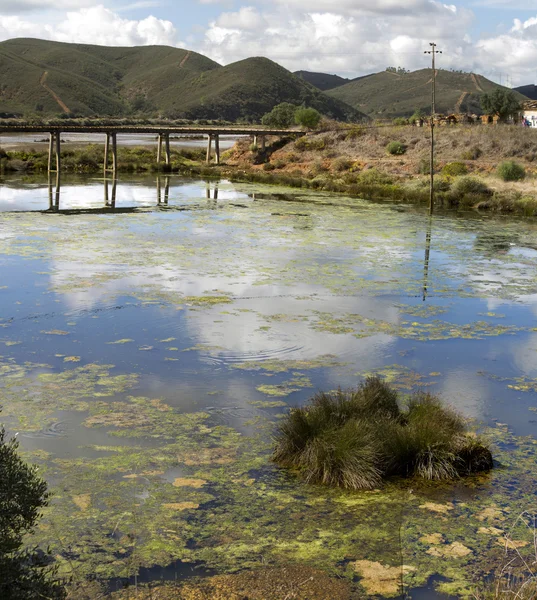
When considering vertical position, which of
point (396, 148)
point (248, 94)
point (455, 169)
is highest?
point (248, 94)

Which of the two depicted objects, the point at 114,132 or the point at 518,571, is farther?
the point at 114,132

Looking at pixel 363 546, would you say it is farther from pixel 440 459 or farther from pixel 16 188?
pixel 16 188

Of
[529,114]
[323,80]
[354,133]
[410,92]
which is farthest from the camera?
[323,80]

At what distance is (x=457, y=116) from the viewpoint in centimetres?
4594

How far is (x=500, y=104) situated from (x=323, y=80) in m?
144

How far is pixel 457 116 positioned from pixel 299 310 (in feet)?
121

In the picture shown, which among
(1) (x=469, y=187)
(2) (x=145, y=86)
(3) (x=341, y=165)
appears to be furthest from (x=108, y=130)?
(2) (x=145, y=86)

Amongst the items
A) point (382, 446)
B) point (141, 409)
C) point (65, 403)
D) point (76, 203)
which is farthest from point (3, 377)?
point (76, 203)

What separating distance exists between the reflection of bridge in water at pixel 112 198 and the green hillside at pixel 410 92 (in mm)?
78155

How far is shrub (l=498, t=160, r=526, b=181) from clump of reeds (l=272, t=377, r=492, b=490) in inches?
938

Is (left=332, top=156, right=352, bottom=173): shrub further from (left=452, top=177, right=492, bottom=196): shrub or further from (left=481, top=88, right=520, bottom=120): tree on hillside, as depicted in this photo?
(left=481, top=88, right=520, bottom=120): tree on hillside

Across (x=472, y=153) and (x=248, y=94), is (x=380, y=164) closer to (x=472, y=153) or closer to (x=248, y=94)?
(x=472, y=153)

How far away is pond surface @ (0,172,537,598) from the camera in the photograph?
18.9ft

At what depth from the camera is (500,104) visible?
2036 inches
